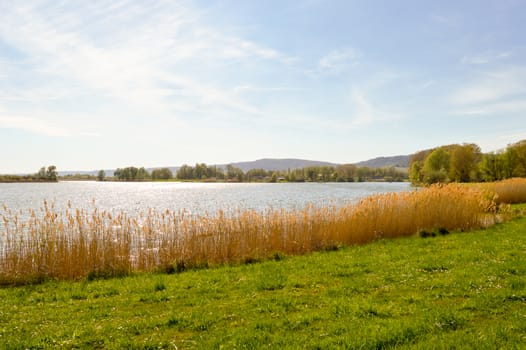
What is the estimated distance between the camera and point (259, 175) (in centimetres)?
18612

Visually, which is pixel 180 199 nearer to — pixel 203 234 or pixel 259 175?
pixel 203 234

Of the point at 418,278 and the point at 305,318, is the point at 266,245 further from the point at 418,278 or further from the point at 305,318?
the point at 305,318

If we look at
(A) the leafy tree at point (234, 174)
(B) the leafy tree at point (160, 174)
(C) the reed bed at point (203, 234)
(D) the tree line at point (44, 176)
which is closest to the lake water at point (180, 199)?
(C) the reed bed at point (203, 234)

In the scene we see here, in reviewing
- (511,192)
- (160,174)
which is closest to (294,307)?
(511,192)

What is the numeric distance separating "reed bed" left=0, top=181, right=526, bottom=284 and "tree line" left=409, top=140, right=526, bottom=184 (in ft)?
160

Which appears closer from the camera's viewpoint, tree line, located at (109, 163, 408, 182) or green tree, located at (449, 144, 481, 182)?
green tree, located at (449, 144, 481, 182)

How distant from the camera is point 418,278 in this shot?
881 cm

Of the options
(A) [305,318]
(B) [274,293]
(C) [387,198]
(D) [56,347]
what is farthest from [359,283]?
(C) [387,198]

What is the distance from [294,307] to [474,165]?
77.2m

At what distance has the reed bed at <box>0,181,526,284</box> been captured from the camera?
11.1m

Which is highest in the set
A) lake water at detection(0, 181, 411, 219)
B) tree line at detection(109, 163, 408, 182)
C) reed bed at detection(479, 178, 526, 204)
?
tree line at detection(109, 163, 408, 182)

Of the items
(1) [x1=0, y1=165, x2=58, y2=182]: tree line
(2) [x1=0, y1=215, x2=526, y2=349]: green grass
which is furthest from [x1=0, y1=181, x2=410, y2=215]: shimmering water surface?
(1) [x1=0, y1=165, x2=58, y2=182]: tree line

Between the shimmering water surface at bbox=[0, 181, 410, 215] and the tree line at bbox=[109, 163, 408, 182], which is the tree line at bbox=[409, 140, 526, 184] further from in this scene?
the tree line at bbox=[109, 163, 408, 182]

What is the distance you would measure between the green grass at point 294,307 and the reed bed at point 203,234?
3.44 feet
